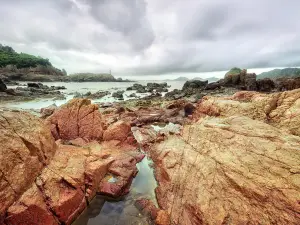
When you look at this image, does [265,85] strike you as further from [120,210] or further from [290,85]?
[120,210]

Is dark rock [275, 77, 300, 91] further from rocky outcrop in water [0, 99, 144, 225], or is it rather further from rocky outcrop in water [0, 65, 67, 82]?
rocky outcrop in water [0, 65, 67, 82]

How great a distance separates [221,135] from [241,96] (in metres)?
6.27

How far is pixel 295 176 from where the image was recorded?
6.36m

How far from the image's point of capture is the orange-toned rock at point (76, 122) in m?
15.0

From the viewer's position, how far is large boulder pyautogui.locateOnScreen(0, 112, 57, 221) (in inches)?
298

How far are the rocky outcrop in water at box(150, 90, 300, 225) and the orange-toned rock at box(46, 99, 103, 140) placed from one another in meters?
6.32

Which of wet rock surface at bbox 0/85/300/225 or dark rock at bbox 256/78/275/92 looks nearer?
wet rock surface at bbox 0/85/300/225

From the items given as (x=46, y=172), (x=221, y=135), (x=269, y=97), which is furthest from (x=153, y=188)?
(x=269, y=97)

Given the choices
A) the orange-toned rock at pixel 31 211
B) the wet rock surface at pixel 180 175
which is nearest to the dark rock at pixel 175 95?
the wet rock surface at pixel 180 175

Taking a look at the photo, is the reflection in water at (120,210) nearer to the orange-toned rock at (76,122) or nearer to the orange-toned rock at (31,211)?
the orange-toned rock at (31,211)

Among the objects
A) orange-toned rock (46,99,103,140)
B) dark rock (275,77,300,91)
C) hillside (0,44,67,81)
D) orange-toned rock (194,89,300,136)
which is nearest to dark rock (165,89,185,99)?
dark rock (275,77,300,91)

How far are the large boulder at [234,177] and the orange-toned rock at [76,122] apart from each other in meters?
7.19

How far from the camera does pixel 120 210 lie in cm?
921

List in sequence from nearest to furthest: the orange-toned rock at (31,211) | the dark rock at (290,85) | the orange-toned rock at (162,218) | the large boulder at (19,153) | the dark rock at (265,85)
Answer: the orange-toned rock at (31,211)
the large boulder at (19,153)
the orange-toned rock at (162,218)
the dark rock at (290,85)
the dark rock at (265,85)
